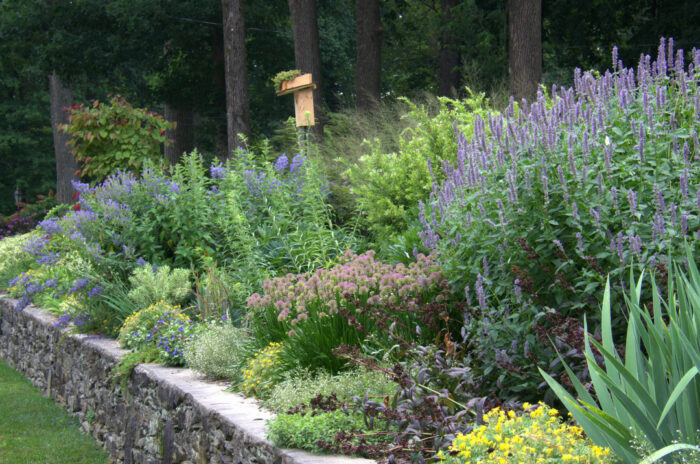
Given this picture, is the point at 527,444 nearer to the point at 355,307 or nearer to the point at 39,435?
the point at 355,307

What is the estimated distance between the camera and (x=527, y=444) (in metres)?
2.51

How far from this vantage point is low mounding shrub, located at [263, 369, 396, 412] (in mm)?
3867

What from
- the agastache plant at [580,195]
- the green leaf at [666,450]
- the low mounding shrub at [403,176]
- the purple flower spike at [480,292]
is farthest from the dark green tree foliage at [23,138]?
the green leaf at [666,450]

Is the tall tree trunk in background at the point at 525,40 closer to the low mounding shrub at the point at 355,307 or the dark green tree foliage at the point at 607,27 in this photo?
the dark green tree foliage at the point at 607,27

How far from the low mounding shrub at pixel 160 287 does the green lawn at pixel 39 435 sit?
1394mm

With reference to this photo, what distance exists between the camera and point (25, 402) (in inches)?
316

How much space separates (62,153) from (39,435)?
17.8 meters

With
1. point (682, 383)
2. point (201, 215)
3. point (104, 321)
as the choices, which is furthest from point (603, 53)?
point (682, 383)

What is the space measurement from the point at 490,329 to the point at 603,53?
1697cm

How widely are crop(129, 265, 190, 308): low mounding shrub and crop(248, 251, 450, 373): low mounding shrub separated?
2205 mm

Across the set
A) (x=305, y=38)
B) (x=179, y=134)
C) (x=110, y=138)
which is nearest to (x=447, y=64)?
(x=305, y=38)

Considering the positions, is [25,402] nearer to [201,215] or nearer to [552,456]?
[201,215]

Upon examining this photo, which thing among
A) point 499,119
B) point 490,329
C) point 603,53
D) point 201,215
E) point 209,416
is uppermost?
point 603,53

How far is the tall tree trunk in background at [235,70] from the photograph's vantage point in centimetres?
1505
